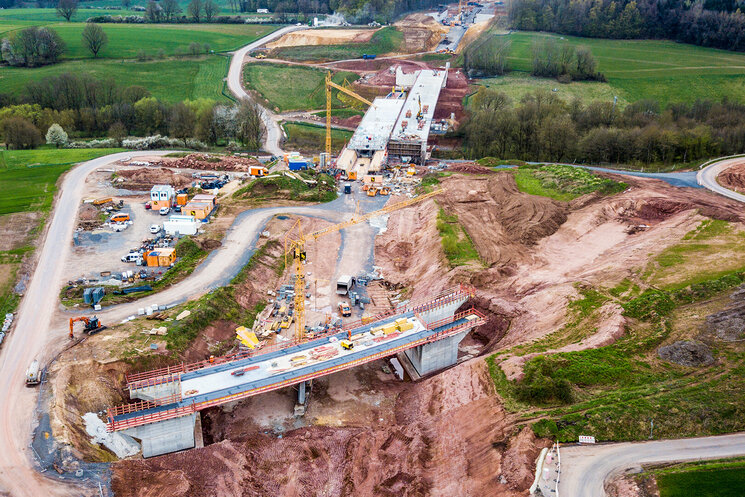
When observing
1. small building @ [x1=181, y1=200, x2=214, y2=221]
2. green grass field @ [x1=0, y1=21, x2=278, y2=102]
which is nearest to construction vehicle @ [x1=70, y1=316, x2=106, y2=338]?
small building @ [x1=181, y1=200, x2=214, y2=221]

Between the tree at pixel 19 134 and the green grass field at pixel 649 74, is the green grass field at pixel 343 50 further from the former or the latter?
Answer: the tree at pixel 19 134

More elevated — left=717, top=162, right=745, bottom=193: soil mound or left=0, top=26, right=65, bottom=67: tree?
left=0, top=26, right=65, bottom=67: tree

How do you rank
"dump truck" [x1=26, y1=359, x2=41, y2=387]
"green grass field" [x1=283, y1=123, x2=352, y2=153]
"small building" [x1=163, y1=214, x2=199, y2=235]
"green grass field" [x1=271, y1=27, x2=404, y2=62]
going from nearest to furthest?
"dump truck" [x1=26, y1=359, x2=41, y2=387] → "small building" [x1=163, y1=214, x2=199, y2=235] → "green grass field" [x1=283, y1=123, x2=352, y2=153] → "green grass field" [x1=271, y1=27, x2=404, y2=62]

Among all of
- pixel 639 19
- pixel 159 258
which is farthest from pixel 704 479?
pixel 639 19

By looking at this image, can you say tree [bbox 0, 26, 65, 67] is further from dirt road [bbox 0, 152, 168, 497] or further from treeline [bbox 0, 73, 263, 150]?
dirt road [bbox 0, 152, 168, 497]

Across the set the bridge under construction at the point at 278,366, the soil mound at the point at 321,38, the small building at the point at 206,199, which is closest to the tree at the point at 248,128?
the small building at the point at 206,199

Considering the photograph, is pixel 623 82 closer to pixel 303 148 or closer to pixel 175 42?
pixel 303 148
